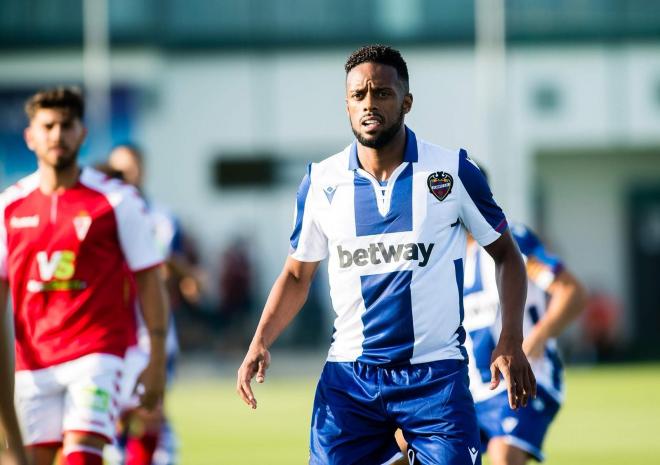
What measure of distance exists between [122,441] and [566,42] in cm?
2606

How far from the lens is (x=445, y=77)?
113ft

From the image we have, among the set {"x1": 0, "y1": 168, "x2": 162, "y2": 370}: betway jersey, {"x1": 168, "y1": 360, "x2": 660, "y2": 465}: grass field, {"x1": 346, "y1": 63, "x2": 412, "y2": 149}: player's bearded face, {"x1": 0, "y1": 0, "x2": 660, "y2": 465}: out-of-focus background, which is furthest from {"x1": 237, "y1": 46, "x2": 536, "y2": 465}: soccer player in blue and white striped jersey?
{"x1": 0, "y1": 0, "x2": 660, "y2": 465}: out-of-focus background

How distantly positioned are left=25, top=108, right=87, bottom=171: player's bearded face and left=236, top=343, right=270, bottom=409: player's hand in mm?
1789

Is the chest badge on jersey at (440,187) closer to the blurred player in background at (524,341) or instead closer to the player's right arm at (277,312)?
the player's right arm at (277,312)

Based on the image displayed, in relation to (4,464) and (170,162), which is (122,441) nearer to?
(4,464)

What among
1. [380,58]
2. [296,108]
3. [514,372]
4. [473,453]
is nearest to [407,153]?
[380,58]

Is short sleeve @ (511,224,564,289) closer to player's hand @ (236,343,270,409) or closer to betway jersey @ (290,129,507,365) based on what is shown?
betway jersey @ (290,129,507,365)

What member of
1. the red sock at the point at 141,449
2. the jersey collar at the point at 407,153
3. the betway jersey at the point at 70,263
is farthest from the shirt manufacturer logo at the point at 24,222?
the red sock at the point at 141,449

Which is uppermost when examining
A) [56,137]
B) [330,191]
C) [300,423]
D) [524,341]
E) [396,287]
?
[56,137]

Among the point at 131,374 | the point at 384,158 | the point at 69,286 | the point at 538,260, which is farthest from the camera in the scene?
the point at 131,374

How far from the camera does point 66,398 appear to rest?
7363 millimetres

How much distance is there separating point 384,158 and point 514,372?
1.13m

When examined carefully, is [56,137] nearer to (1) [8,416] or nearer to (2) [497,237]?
(1) [8,416]

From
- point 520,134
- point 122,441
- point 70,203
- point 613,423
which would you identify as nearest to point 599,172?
point 520,134
